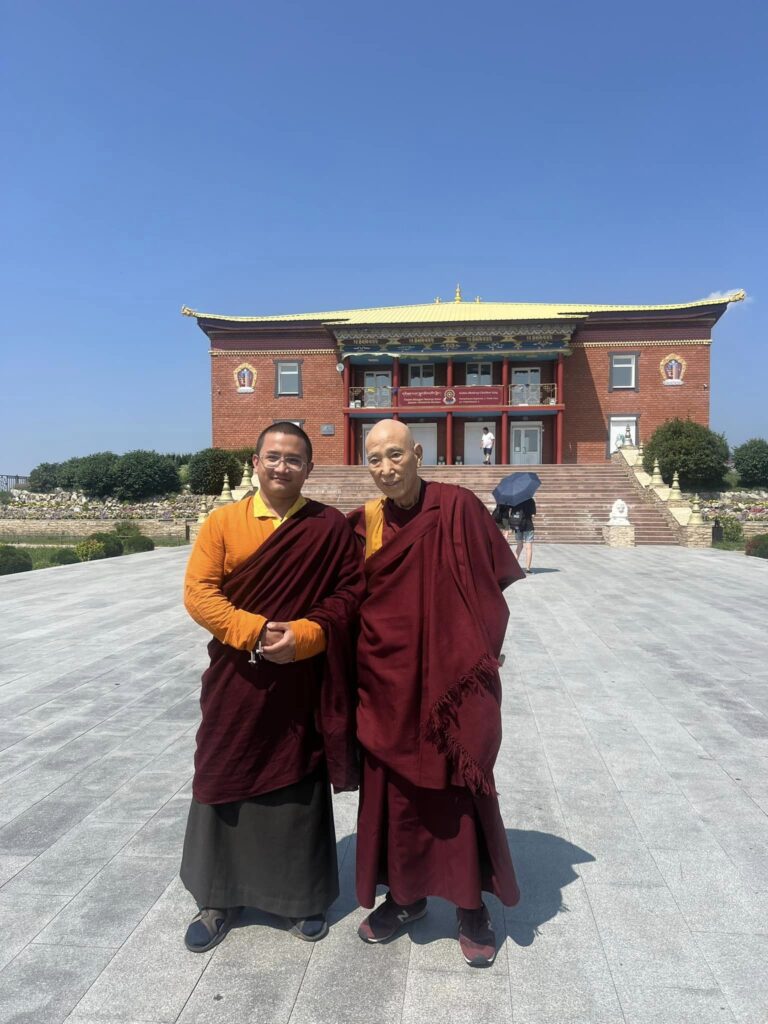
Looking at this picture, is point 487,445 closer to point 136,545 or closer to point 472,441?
point 472,441

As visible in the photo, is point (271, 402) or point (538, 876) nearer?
point (538, 876)

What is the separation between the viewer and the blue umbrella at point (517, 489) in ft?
32.3

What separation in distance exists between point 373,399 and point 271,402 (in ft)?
16.8

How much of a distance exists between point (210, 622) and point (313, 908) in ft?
3.45

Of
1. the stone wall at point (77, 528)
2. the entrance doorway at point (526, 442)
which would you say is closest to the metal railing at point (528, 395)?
the entrance doorway at point (526, 442)

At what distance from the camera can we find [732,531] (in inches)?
782

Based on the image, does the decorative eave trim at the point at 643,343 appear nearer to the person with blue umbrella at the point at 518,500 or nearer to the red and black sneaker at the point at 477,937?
the person with blue umbrella at the point at 518,500

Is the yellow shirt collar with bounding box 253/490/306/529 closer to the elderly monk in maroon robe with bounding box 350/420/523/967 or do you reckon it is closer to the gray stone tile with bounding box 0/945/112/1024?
the elderly monk in maroon robe with bounding box 350/420/523/967

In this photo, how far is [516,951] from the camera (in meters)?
2.18

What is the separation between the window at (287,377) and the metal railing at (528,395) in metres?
9.84

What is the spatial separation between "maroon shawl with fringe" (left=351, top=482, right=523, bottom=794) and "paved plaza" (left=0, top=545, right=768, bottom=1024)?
25.0 inches

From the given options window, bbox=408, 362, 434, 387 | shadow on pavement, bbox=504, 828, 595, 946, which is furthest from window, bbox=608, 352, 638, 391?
shadow on pavement, bbox=504, 828, 595, 946

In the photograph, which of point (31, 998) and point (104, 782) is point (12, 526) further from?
point (31, 998)

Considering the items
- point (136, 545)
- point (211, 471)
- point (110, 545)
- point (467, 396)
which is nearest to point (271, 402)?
point (211, 471)
